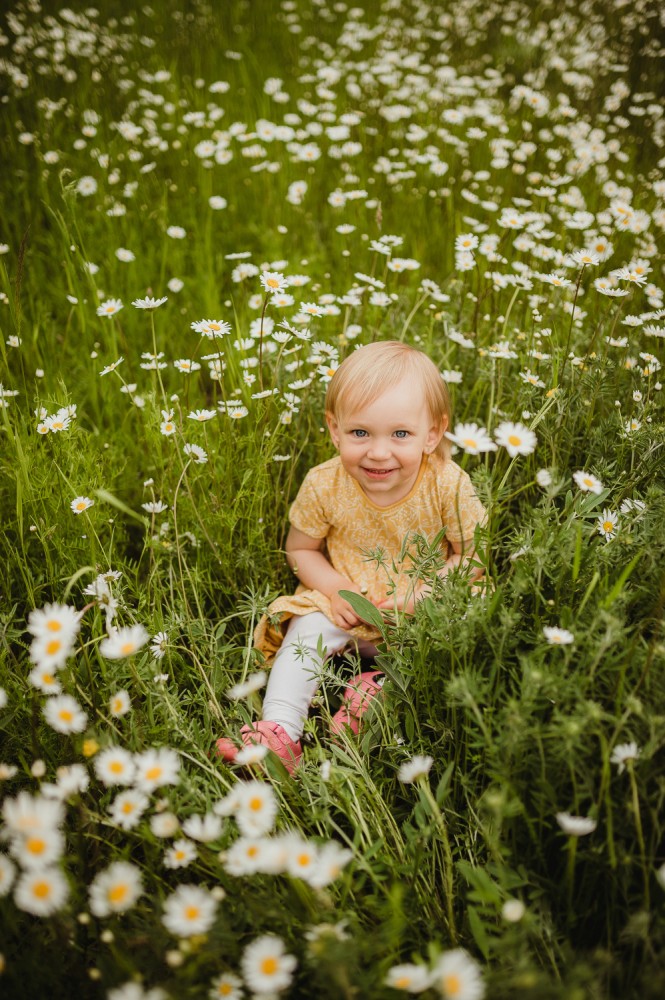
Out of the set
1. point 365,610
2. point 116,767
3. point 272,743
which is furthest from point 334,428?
point 116,767

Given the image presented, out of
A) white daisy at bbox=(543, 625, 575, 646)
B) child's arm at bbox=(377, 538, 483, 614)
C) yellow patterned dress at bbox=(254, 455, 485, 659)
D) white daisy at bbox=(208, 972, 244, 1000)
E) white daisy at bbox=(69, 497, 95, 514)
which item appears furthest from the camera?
yellow patterned dress at bbox=(254, 455, 485, 659)

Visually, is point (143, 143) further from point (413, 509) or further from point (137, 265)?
point (413, 509)

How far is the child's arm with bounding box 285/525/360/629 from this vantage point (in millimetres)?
1980

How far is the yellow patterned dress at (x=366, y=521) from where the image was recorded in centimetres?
202

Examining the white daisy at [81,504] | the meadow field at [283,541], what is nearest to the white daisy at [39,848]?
the meadow field at [283,541]

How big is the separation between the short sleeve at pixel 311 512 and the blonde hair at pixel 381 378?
0.85 feet

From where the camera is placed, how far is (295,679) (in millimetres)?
1855

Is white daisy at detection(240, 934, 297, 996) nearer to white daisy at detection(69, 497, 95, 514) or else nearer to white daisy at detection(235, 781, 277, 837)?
white daisy at detection(235, 781, 277, 837)

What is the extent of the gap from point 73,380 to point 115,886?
218 cm

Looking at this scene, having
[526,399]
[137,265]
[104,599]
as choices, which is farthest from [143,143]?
[104,599]

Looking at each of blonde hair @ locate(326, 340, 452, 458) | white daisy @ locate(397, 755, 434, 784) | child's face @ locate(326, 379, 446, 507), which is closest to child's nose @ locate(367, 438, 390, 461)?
child's face @ locate(326, 379, 446, 507)

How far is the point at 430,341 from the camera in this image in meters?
2.52

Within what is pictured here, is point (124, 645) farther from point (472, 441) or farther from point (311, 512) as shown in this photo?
point (311, 512)

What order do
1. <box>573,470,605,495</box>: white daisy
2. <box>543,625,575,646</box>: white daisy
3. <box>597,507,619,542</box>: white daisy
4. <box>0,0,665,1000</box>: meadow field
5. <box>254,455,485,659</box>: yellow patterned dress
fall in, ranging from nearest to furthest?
<box>0,0,665,1000</box>: meadow field < <box>543,625,575,646</box>: white daisy < <box>573,470,605,495</box>: white daisy < <box>597,507,619,542</box>: white daisy < <box>254,455,485,659</box>: yellow patterned dress
